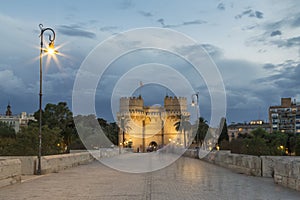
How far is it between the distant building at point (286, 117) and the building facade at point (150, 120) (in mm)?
49914

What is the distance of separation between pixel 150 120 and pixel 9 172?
128272 millimetres

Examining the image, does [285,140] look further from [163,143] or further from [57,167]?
[57,167]

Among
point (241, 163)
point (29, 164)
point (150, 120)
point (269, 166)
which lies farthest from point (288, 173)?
point (150, 120)

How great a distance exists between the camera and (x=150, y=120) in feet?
463

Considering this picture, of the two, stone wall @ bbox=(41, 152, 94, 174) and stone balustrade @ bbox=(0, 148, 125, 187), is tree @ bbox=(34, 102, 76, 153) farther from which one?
stone wall @ bbox=(41, 152, 94, 174)

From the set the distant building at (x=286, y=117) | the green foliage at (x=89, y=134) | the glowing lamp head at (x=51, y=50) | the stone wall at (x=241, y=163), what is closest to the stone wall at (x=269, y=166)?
the stone wall at (x=241, y=163)

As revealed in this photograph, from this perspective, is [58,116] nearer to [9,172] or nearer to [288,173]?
[9,172]

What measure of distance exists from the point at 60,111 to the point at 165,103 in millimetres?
71027

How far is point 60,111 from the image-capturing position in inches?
3155

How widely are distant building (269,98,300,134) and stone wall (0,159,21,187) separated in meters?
160

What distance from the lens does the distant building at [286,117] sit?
16362 cm

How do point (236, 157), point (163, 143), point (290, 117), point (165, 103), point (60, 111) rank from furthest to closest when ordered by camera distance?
point (290, 117)
point (165, 103)
point (163, 143)
point (60, 111)
point (236, 157)

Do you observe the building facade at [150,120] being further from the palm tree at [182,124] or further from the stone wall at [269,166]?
the stone wall at [269,166]

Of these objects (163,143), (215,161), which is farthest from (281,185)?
(163,143)
